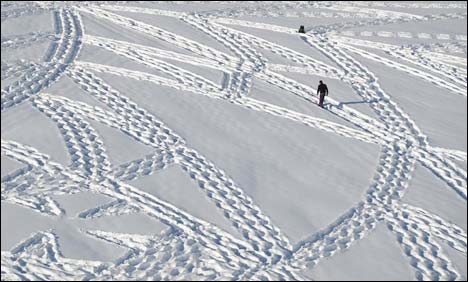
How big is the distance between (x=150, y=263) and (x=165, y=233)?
0.45 m

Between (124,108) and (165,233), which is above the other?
(124,108)

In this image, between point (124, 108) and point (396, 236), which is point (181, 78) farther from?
point (396, 236)

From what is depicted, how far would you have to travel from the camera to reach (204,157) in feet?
24.6

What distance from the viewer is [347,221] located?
662 cm

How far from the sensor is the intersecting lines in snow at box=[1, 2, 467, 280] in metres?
5.92

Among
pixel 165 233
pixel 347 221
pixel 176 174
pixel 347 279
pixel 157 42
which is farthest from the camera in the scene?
pixel 157 42

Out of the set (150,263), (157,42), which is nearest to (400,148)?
(150,263)

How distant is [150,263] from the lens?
584 centimetres

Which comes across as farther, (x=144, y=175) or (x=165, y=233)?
(x=144, y=175)

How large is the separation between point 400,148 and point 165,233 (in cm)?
360

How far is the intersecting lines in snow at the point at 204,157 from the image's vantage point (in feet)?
19.4

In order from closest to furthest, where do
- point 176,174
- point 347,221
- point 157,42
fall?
1. point 347,221
2. point 176,174
3. point 157,42

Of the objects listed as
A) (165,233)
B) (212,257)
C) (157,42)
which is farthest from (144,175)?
(157,42)

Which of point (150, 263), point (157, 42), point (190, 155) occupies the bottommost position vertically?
point (150, 263)
